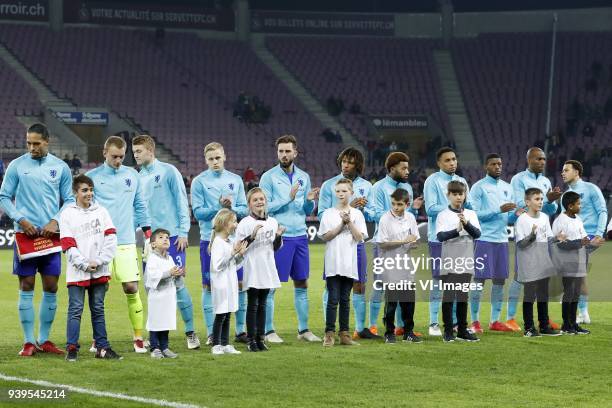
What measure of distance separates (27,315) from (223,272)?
1.90m

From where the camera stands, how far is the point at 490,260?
1293 cm

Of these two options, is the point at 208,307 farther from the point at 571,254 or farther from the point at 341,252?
the point at 571,254

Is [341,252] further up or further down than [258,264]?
further up

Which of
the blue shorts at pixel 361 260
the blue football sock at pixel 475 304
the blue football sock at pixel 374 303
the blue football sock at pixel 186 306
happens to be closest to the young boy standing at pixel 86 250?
the blue football sock at pixel 186 306

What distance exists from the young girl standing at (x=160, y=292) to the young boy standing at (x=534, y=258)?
4.04m

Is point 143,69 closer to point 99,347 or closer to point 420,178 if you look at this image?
point 420,178

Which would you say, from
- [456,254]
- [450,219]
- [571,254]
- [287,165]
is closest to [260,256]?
[287,165]

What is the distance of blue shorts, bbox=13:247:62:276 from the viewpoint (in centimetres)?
1062

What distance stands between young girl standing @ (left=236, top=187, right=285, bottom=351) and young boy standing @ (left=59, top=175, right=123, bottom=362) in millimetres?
1354

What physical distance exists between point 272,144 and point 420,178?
19.7 ft

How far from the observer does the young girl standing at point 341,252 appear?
1128cm

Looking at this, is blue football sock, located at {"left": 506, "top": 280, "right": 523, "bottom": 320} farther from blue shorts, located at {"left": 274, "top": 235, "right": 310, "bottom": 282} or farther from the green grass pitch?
blue shorts, located at {"left": 274, "top": 235, "right": 310, "bottom": 282}

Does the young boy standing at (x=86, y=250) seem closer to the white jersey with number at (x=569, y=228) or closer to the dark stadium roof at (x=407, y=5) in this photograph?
the white jersey with number at (x=569, y=228)

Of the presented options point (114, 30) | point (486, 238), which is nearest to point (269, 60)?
point (114, 30)
